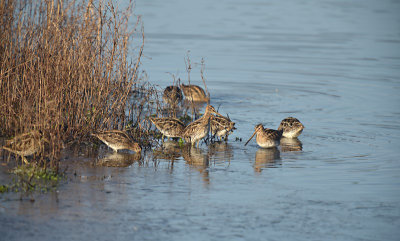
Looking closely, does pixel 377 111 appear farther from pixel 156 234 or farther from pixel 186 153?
pixel 156 234

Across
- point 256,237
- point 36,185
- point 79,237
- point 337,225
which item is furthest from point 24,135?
point 337,225

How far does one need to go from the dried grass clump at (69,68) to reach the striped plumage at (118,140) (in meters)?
0.48

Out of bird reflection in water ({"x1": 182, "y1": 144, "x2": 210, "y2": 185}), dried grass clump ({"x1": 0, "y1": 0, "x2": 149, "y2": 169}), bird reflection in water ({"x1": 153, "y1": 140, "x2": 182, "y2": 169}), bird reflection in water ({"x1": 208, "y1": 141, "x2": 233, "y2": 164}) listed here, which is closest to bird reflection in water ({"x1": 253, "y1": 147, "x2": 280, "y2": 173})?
bird reflection in water ({"x1": 208, "y1": 141, "x2": 233, "y2": 164})

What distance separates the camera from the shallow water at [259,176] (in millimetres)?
7586

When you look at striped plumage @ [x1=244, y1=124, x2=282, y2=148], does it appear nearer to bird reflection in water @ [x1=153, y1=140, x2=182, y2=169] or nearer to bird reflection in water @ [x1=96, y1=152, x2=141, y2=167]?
bird reflection in water @ [x1=153, y1=140, x2=182, y2=169]

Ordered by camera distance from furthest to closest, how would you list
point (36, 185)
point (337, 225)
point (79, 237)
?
point (36, 185), point (337, 225), point (79, 237)

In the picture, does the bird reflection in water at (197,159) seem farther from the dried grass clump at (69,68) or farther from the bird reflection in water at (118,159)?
the dried grass clump at (69,68)

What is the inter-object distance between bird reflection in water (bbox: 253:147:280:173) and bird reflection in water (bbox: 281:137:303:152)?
0.70ft

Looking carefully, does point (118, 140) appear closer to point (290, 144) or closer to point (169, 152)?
point (169, 152)

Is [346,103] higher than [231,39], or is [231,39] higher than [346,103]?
[231,39]

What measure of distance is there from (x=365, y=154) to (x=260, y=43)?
17044mm

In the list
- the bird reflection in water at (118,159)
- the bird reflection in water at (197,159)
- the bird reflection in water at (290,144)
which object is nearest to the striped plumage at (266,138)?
the bird reflection in water at (290,144)

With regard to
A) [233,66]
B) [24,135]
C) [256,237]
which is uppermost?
[233,66]

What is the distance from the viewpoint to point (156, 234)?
24.0 ft
